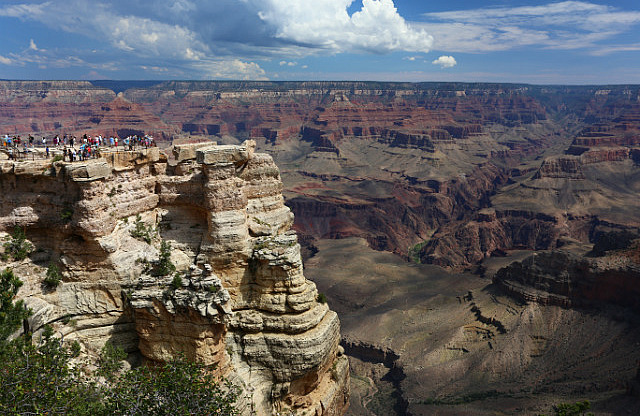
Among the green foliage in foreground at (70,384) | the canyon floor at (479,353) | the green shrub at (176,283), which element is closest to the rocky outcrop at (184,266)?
the green shrub at (176,283)

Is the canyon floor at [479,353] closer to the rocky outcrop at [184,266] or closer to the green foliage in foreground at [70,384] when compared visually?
the rocky outcrop at [184,266]

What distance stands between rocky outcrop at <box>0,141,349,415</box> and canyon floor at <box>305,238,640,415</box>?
96.1ft

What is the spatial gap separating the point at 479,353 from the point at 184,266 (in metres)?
47.4

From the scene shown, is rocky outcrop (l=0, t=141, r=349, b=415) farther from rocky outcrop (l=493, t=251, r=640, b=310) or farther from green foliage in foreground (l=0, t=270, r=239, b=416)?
rocky outcrop (l=493, t=251, r=640, b=310)

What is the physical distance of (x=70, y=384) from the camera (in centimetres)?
1805

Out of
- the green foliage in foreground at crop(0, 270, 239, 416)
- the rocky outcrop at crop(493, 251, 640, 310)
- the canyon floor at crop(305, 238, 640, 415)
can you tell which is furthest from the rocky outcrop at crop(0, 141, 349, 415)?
the rocky outcrop at crop(493, 251, 640, 310)

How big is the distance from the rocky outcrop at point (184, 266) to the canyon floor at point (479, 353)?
29.3 m

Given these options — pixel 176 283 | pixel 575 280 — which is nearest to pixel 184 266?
pixel 176 283

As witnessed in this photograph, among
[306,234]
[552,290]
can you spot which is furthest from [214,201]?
[306,234]

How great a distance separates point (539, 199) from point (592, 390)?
120612 millimetres

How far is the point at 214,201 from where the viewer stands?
2502cm

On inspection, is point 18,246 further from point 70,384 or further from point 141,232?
point 70,384

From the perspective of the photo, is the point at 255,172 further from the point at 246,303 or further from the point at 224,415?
the point at 224,415

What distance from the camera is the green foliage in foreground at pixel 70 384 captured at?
17016mm
